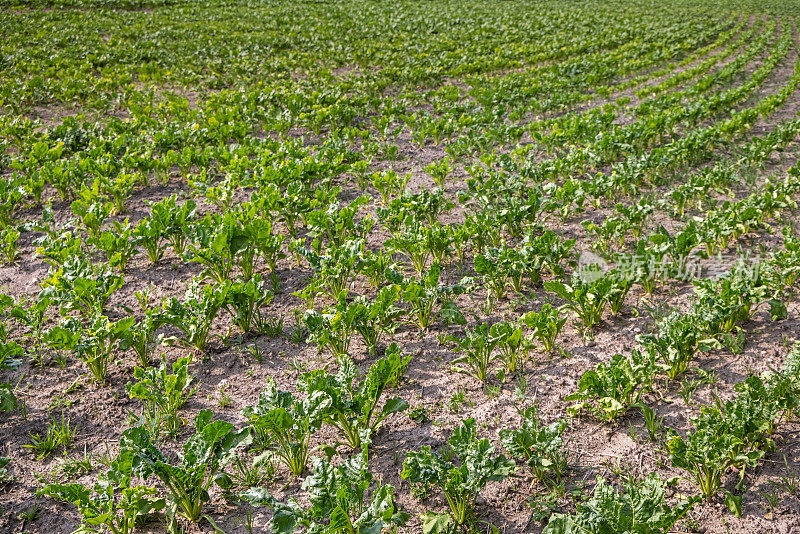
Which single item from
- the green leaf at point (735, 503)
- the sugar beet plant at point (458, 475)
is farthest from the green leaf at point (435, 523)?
the green leaf at point (735, 503)

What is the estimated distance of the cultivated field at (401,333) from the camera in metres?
3.31

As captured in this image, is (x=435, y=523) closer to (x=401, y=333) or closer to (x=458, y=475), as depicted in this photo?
(x=458, y=475)

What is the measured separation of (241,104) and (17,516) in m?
9.96

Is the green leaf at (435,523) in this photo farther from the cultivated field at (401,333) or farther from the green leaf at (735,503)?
the green leaf at (735,503)

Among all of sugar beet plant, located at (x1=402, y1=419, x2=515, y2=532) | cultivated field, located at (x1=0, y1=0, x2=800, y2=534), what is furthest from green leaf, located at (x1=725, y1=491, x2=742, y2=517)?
sugar beet plant, located at (x1=402, y1=419, x2=515, y2=532)

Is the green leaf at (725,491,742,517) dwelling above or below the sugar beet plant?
below

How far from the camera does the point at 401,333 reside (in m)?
5.16

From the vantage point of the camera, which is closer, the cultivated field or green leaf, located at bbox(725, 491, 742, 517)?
green leaf, located at bbox(725, 491, 742, 517)

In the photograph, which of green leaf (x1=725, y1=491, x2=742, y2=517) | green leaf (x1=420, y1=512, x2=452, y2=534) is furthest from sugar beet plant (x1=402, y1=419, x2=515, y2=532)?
green leaf (x1=725, y1=491, x2=742, y2=517)

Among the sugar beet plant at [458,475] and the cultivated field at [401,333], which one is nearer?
the sugar beet plant at [458,475]

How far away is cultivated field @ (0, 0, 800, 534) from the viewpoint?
331cm

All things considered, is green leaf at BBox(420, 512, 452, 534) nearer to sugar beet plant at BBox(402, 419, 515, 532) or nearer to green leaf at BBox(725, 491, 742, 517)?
sugar beet plant at BBox(402, 419, 515, 532)

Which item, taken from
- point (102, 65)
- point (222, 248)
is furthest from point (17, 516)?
point (102, 65)

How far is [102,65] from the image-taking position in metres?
17.7
